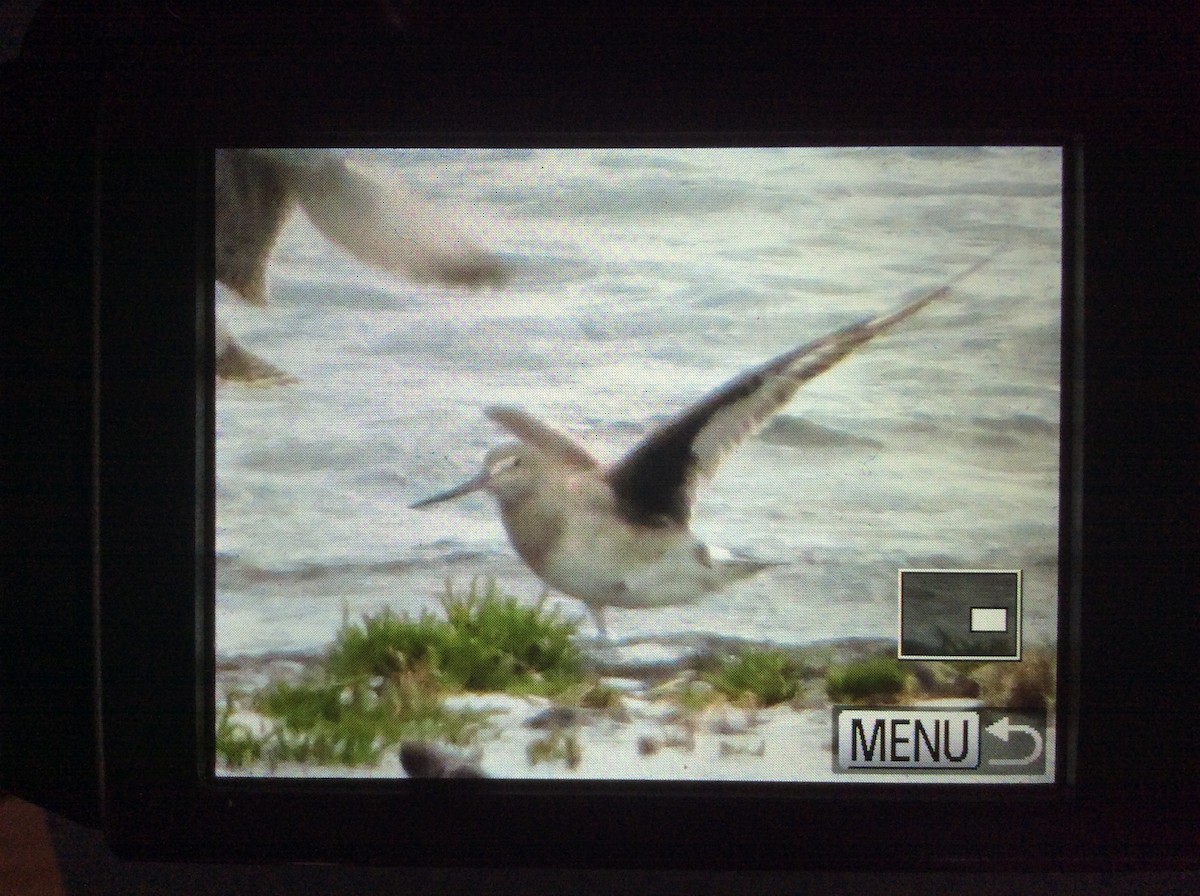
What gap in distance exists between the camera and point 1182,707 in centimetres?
104

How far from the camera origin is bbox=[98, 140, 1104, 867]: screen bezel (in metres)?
1.02

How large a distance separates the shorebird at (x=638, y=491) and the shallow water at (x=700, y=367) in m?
0.01

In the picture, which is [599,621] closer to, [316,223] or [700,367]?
[700,367]

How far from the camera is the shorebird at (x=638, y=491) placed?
3.38 feet

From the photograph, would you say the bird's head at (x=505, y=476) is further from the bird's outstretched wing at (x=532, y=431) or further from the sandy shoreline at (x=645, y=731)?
the sandy shoreline at (x=645, y=731)

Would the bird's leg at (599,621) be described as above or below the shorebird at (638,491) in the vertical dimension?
below

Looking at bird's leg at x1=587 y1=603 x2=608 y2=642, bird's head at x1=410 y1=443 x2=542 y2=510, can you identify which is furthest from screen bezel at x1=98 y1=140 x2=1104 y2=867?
bird's head at x1=410 y1=443 x2=542 y2=510

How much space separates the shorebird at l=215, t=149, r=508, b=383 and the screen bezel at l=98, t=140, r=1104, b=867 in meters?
0.02

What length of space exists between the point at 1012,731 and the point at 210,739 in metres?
0.80

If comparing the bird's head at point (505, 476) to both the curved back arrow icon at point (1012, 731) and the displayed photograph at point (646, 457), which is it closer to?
the displayed photograph at point (646, 457)

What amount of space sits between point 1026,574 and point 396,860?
691 millimetres

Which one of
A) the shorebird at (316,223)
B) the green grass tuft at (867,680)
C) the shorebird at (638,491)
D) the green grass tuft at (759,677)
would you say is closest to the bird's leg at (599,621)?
the shorebird at (638,491)

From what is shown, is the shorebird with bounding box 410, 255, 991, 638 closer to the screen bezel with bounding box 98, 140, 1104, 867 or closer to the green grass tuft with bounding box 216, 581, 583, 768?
the green grass tuft with bounding box 216, 581, 583, 768

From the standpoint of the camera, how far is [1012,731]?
1.04m
